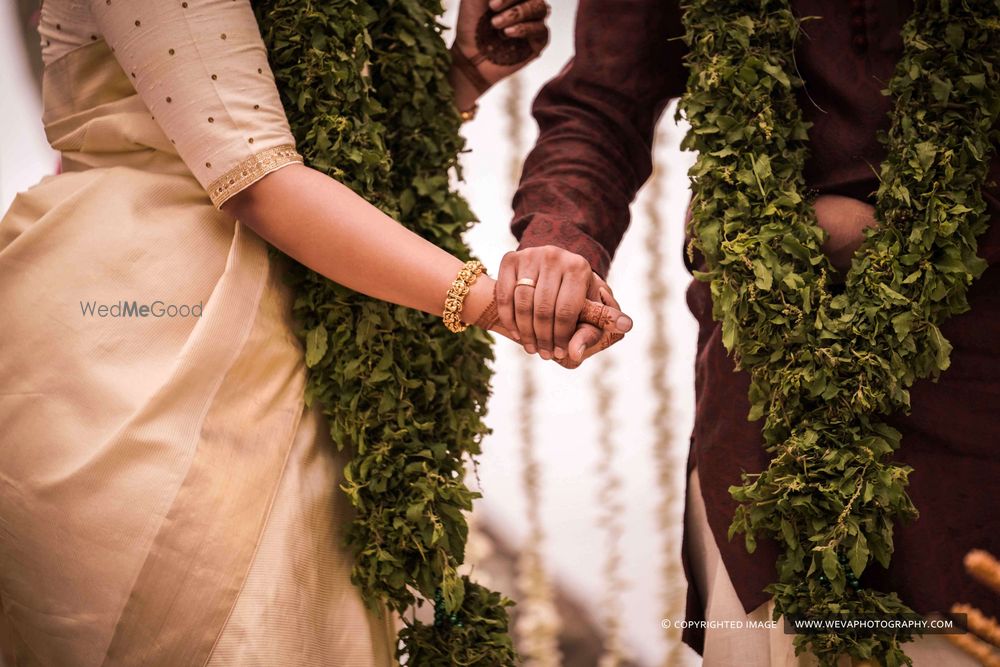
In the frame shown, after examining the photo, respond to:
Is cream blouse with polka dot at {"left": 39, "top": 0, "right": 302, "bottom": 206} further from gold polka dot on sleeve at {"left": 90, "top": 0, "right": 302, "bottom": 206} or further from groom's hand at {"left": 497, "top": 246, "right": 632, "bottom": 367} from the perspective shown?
groom's hand at {"left": 497, "top": 246, "right": 632, "bottom": 367}

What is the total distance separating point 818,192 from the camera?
5.17 ft

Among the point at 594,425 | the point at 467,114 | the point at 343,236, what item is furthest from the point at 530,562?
the point at 343,236

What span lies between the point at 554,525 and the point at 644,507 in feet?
1.08

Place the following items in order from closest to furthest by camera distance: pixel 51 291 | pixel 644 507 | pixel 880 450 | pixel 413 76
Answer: pixel 880 450
pixel 51 291
pixel 413 76
pixel 644 507

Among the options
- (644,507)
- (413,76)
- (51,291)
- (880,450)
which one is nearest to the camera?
(880,450)

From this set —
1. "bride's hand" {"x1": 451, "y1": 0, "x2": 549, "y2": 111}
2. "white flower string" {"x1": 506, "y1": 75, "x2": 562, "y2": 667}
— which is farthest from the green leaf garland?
"white flower string" {"x1": 506, "y1": 75, "x2": 562, "y2": 667}

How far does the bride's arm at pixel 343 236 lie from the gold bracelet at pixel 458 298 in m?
0.01

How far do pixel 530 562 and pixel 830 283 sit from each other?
215 centimetres

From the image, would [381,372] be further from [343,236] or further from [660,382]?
[660,382]

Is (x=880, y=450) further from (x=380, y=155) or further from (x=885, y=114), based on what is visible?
(x=380, y=155)

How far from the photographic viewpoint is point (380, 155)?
1581mm

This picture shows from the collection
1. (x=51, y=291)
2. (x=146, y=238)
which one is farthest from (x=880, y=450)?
(x=51, y=291)

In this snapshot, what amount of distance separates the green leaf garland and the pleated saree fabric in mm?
57

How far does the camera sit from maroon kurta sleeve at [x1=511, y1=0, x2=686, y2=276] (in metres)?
1.73
